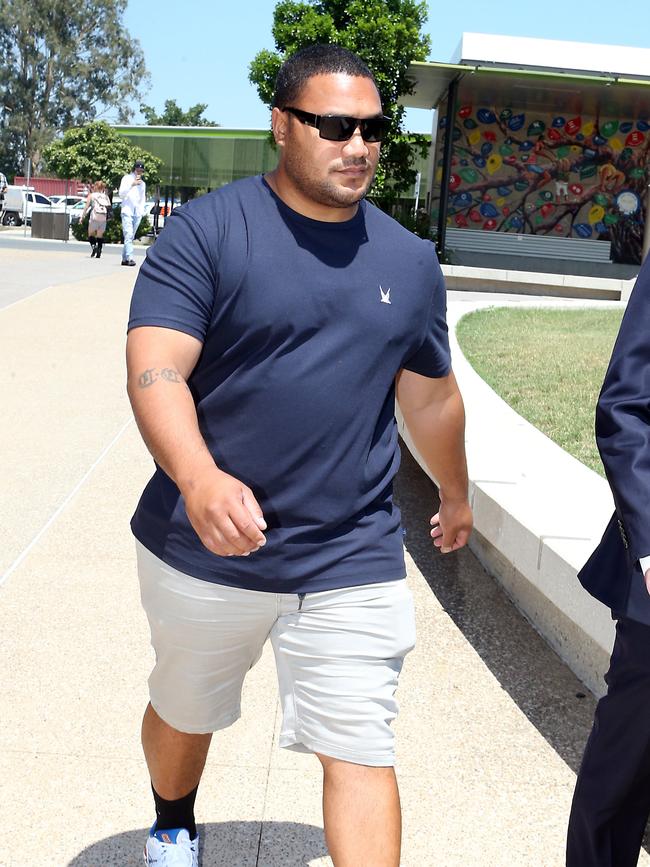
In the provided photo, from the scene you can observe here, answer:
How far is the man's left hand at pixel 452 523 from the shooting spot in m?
2.79

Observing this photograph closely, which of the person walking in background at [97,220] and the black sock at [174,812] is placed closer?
the black sock at [174,812]

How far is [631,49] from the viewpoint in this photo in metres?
23.5

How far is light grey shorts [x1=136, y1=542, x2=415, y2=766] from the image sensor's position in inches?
93.1

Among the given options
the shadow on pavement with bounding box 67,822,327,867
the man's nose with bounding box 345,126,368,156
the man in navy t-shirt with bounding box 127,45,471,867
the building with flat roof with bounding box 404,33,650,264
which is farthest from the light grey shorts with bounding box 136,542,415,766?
the building with flat roof with bounding box 404,33,650,264

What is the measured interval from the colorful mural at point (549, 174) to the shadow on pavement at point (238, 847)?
24.0 meters

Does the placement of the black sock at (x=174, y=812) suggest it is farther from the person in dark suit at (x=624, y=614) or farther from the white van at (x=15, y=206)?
the white van at (x=15, y=206)

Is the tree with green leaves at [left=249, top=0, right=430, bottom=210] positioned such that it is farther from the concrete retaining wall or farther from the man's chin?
the man's chin

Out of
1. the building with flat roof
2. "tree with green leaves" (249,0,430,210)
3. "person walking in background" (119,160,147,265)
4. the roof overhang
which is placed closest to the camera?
the roof overhang

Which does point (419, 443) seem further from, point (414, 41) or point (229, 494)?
point (414, 41)

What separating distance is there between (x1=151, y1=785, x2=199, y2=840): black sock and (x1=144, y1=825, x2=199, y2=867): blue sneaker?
0.01 m

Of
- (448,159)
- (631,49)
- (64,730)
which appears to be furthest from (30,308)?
(631,49)

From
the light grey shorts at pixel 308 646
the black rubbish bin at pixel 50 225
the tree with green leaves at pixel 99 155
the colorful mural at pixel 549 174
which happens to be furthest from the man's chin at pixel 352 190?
the tree with green leaves at pixel 99 155

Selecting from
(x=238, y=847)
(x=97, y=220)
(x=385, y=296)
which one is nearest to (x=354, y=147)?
(x=385, y=296)

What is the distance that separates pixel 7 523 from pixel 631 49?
21143 mm
